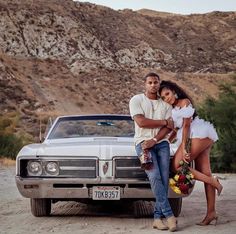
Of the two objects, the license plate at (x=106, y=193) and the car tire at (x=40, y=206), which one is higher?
the license plate at (x=106, y=193)

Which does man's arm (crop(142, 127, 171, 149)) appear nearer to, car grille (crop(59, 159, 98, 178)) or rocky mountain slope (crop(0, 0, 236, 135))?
car grille (crop(59, 159, 98, 178))

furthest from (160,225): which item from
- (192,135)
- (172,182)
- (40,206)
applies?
(40,206)

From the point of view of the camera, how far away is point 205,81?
74.5m

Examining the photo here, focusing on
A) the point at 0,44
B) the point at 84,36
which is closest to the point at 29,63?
the point at 0,44

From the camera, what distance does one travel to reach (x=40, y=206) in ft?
28.5

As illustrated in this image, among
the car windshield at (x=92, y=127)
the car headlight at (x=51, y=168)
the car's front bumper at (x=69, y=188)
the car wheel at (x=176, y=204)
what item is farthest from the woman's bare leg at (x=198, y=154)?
the car windshield at (x=92, y=127)

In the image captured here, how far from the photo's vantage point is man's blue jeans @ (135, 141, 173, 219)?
7.46 m

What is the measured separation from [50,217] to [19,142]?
19.7m

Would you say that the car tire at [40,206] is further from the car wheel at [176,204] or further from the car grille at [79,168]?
the car wheel at [176,204]

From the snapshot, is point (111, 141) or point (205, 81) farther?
point (205, 81)

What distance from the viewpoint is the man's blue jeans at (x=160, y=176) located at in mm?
7465

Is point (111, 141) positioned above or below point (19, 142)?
above

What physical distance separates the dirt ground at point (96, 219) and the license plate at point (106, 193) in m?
0.36

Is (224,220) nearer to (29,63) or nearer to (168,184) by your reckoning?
(168,184)
